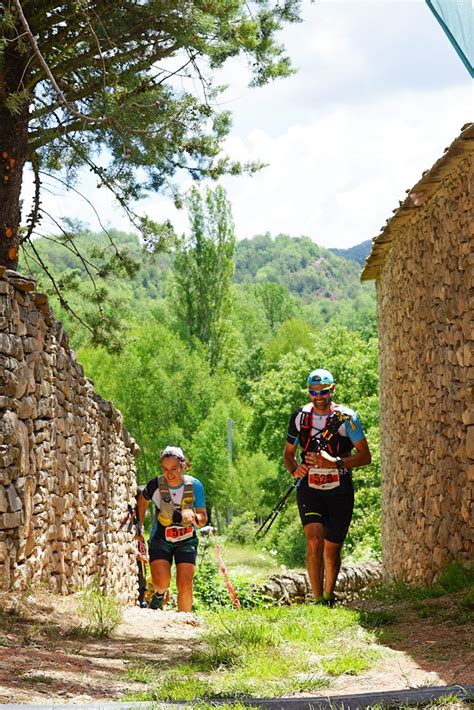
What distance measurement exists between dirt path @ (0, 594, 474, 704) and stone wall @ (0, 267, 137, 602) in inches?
16.4

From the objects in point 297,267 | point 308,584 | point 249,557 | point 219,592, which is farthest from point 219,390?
point 297,267

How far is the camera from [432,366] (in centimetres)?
723

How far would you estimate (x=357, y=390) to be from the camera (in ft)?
86.7

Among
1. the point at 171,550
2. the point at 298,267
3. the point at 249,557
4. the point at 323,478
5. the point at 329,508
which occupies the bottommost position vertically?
the point at 249,557

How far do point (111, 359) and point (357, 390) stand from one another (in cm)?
1027

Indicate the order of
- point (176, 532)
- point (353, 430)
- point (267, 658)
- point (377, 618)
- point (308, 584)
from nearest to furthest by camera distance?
point (267, 658), point (377, 618), point (353, 430), point (176, 532), point (308, 584)

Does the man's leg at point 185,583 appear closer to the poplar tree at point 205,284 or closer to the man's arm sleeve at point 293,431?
the man's arm sleeve at point 293,431

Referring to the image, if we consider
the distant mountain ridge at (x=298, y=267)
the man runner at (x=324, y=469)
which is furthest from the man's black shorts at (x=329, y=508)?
the distant mountain ridge at (x=298, y=267)

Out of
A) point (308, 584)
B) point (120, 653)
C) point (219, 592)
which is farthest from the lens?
point (308, 584)

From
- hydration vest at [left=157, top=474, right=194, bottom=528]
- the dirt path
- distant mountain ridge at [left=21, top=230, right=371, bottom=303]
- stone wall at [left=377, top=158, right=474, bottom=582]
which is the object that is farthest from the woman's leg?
distant mountain ridge at [left=21, top=230, right=371, bottom=303]

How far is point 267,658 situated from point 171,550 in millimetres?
2753

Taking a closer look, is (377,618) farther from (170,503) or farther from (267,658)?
(170,503)

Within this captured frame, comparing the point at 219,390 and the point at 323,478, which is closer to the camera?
the point at 323,478

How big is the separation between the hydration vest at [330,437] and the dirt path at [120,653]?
1.15 metres
